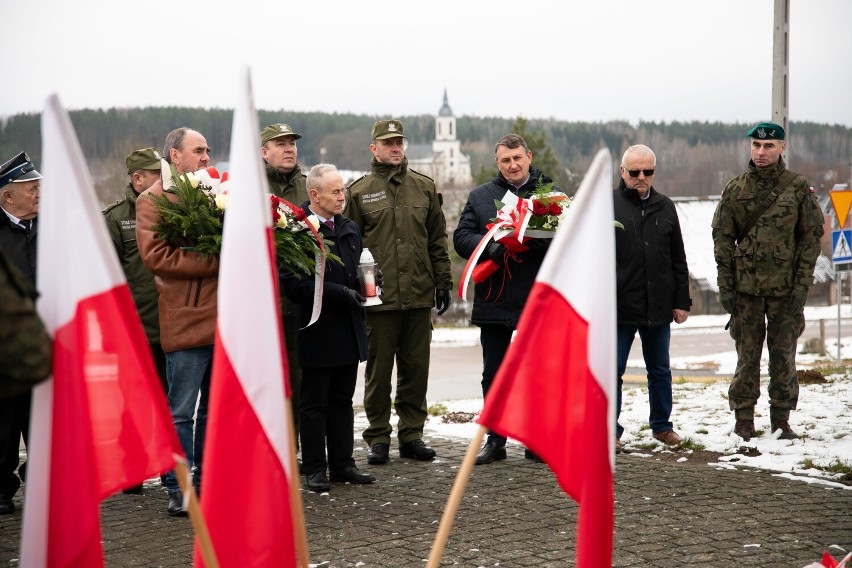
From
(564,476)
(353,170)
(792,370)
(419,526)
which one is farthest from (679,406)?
(353,170)

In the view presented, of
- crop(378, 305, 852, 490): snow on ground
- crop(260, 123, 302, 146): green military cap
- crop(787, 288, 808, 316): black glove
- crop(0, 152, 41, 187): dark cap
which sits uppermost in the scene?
crop(260, 123, 302, 146): green military cap

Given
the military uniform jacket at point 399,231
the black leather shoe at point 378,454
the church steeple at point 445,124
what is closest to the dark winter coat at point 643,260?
the military uniform jacket at point 399,231

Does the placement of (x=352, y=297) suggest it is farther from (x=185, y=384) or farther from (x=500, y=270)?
(x=500, y=270)

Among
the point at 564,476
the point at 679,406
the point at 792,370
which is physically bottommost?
the point at 679,406

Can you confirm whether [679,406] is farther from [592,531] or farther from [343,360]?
[592,531]

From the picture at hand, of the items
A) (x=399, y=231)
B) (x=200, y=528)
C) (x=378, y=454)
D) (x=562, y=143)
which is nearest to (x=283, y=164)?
(x=399, y=231)

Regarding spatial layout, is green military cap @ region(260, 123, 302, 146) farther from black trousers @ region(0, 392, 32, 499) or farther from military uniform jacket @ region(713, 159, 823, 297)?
military uniform jacket @ region(713, 159, 823, 297)

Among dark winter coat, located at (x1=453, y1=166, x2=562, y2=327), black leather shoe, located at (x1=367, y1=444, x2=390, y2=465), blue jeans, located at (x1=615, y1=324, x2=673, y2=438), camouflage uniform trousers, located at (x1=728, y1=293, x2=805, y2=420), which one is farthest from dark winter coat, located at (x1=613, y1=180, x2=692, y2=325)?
black leather shoe, located at (x1=367, y1=444, x2=390, y2=465)

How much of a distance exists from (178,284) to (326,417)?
1.54 m

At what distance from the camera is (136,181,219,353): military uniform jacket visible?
6355 mm

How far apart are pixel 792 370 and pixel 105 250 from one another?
21.4ft

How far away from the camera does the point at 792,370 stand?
843 cm

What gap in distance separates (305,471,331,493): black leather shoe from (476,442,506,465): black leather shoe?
128 centimetres

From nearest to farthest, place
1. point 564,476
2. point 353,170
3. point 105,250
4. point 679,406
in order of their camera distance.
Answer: point 105,250 → point 564,476 → point 679,406 → point 353,170
